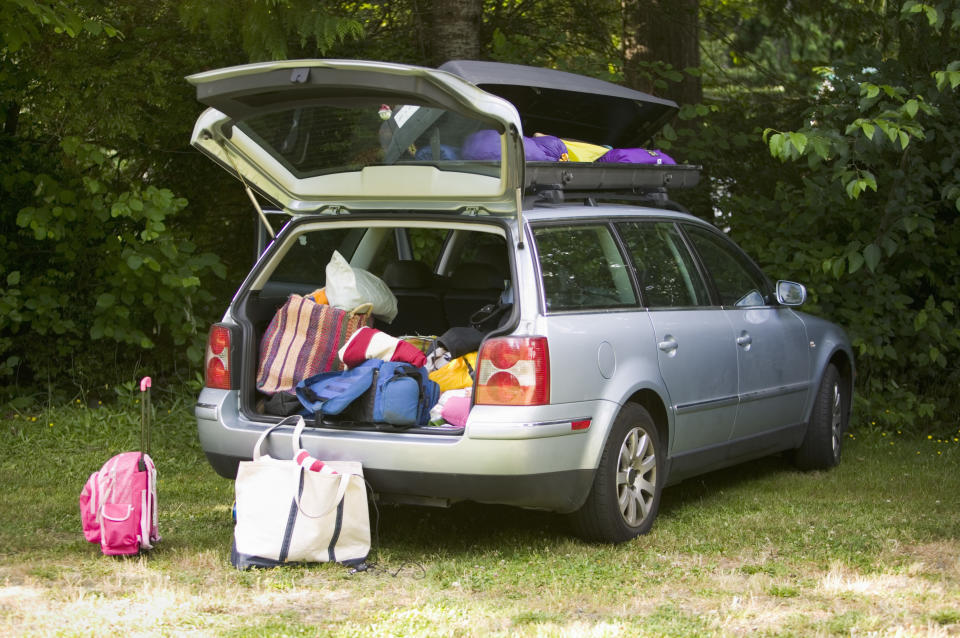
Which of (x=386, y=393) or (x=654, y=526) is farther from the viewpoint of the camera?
(x=654, y=526)

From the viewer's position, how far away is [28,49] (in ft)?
29.9

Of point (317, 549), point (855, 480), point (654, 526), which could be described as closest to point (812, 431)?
point (855, 480)

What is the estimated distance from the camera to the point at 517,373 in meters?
5.35

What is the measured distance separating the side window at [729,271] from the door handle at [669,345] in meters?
0.77

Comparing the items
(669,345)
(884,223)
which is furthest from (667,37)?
(669,345)

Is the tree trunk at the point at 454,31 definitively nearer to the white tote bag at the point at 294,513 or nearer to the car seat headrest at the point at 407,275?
the car seat headrest at the point at 407,275

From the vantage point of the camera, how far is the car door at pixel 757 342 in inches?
272

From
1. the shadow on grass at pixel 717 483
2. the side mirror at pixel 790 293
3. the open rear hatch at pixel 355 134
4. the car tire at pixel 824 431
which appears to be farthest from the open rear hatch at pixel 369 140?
the car tire at pixel 824 431

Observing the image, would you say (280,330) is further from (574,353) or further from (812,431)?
(812,431)

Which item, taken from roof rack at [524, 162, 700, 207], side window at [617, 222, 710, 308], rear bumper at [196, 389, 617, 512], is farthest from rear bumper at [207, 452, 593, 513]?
roof rack at [524, 162, 700, 207]

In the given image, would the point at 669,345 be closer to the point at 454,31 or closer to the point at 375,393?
the point at 375,393

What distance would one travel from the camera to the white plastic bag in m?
6.31

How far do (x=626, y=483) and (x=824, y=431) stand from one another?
2411 millimetres

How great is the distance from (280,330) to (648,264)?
1.80 m
